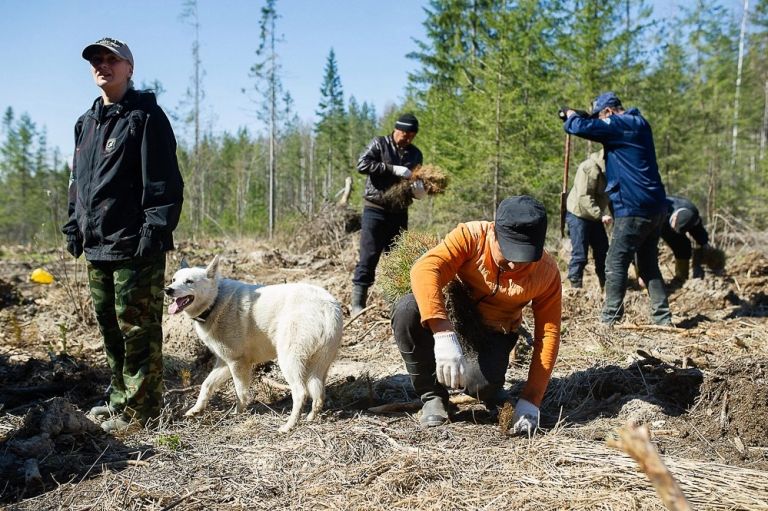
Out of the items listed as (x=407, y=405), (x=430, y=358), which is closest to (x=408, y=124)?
(x=430, y=358)

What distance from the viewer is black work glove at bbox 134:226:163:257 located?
3711 millimetres

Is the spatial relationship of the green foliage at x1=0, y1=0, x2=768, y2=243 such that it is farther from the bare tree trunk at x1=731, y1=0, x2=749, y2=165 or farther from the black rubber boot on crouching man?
the black rubber boot on crouching man

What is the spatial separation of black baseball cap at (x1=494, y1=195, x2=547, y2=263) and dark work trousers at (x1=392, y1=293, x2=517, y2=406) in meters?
0.88

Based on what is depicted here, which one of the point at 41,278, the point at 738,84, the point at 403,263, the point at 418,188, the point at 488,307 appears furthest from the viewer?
the point at 738,84

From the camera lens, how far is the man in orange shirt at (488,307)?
134 inches

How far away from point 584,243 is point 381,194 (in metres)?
3.32

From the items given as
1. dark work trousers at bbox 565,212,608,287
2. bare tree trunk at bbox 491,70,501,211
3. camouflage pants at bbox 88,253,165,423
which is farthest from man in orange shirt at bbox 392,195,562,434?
bare tree trunk at bbox 491,70,501,211

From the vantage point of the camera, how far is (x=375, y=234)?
21.8 ft

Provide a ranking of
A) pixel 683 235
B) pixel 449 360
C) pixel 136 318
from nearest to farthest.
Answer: pixel 449 360 → pixel 136 318 → pixel 683 235

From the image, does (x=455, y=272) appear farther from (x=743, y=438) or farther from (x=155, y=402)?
(x=155, y=402)

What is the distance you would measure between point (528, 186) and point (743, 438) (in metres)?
11.2

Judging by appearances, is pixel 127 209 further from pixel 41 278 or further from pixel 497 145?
pixel 497 145

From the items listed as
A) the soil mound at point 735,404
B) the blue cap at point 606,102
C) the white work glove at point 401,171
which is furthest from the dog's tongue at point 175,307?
the blue cap at point 606,102

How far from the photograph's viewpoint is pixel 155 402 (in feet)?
13.3
